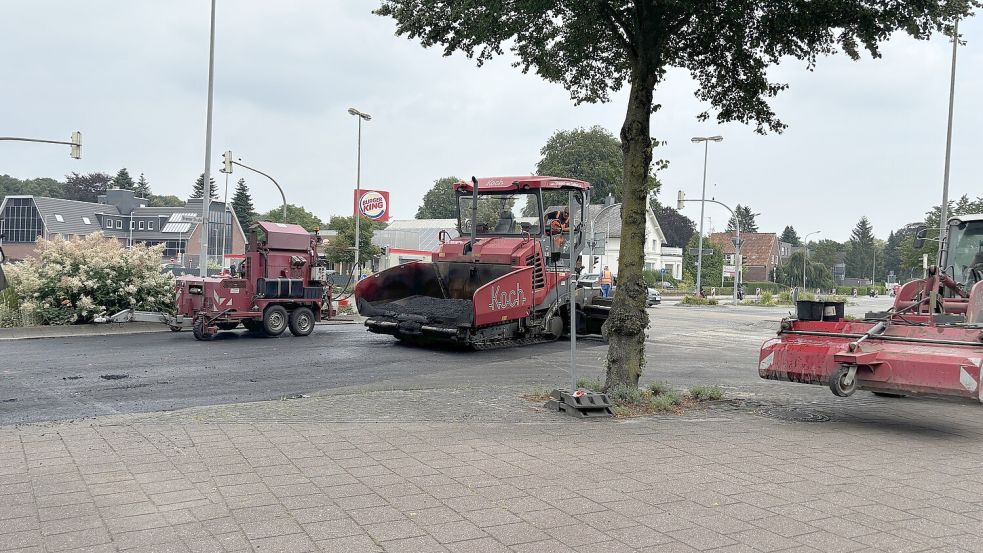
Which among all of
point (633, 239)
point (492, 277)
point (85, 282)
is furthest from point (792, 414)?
point (85, 282)

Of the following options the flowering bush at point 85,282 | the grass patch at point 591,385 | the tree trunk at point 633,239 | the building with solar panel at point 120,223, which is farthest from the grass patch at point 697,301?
the building with solar panel at point 120,223

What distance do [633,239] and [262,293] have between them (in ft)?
30.6

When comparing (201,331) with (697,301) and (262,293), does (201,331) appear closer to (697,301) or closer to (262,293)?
(262,293)

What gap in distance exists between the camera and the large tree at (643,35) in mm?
7855

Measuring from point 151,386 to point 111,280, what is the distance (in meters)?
8.02

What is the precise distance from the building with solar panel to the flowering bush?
194 feet

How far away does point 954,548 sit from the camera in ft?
13.1

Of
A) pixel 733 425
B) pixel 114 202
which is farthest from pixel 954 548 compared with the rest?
pixel 114 202

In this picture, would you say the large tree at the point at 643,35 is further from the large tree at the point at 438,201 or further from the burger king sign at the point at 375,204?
the large tree at the point at 438,201

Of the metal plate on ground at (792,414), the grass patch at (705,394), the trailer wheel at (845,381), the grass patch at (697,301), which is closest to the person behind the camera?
the trailer wheel at (845,381)

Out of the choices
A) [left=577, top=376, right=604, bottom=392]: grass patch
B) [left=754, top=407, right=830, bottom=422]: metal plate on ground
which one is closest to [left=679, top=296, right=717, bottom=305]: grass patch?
[left=754, top=407, right=830, bottom=422]: metal plate on ground

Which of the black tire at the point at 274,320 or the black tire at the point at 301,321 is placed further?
the black tire at the point at 301,321

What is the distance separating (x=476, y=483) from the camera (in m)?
4.97

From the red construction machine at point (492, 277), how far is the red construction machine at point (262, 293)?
1701 mm
